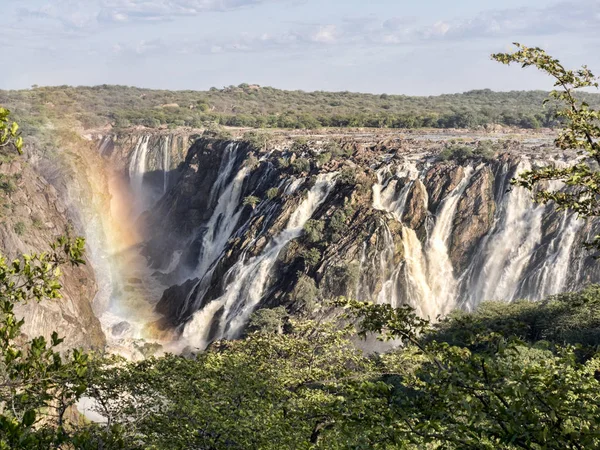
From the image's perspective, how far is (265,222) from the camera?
1601 inches

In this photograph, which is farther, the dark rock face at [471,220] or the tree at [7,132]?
the dark rock face at [471,220]

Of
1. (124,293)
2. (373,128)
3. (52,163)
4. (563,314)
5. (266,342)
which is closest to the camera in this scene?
(266,342)

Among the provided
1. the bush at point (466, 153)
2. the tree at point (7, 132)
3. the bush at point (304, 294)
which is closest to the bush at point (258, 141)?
the bush at point (466, 153)

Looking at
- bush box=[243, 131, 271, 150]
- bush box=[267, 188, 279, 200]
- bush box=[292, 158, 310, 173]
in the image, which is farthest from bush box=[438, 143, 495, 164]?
bush box=[243, 131, 271, 150]

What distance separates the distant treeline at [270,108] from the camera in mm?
74250

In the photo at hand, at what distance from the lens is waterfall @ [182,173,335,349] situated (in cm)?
3622

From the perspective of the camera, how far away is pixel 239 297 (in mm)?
37125

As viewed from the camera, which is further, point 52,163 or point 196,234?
point 52,163

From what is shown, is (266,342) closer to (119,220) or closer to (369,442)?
(369,442)

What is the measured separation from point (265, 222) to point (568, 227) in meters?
18.6

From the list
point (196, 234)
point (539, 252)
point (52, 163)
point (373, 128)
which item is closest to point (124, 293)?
point (196, 234)

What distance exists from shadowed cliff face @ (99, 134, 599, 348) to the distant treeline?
2492 cm

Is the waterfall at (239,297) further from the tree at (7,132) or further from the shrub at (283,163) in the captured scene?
the tree at (7,132)

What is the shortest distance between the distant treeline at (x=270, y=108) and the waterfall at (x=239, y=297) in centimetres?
3249
